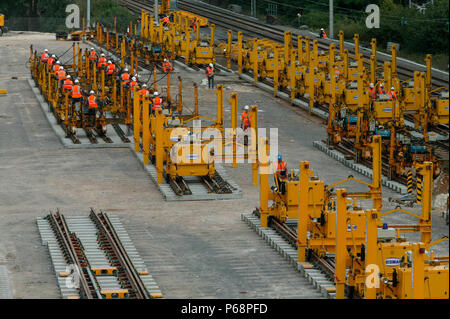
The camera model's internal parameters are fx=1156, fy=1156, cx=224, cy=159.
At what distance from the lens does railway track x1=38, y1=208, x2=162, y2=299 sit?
25531mm

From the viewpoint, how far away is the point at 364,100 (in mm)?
43875

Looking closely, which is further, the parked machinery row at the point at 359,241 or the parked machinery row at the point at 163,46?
the parked machinery row at the point at 163,46

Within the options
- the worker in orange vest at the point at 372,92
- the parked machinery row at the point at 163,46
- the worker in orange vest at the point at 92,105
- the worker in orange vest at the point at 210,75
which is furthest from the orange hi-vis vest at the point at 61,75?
the worker in orange vest at the point at 372,92

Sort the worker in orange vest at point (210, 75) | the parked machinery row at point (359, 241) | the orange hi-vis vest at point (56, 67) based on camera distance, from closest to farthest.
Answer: the parked machinery row at point (359, 241)
the orange hi-vis vest at point (56, 67)
the worker in orange vest at point (210, 75)

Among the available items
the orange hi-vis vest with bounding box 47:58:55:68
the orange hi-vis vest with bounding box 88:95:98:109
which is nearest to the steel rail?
the orange hi-vis vest with bounding box 88:95:98:109

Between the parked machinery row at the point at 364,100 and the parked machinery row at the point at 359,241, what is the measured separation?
7.44 metres

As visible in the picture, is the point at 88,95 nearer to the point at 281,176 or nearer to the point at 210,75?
the point at 210,75

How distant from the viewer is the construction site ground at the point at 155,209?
87.6 feet

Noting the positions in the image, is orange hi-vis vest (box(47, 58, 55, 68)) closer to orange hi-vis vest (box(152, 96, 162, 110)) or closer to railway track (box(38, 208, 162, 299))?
orange hi-vis vest (box(152, 96, 162, 110))

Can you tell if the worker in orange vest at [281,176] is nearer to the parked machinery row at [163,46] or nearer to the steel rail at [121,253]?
the steel rail at [121,253]

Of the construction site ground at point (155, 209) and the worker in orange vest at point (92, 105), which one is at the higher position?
the worker in orange vest at point (92, 105)

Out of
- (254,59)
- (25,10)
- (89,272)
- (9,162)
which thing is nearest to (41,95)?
(254,59)

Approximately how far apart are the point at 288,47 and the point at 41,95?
11957 millimetres
